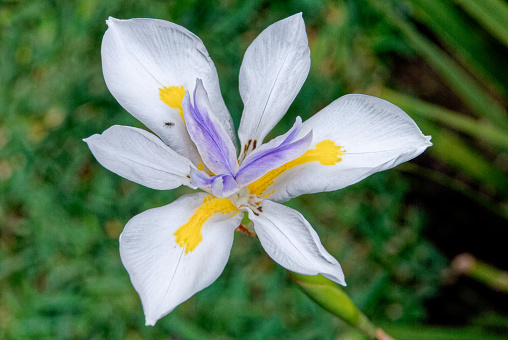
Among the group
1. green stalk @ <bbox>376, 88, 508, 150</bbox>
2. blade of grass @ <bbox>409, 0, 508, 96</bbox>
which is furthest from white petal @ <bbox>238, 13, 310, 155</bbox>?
green stalk @ <bbox>376, 88, 508, 150</bbox>

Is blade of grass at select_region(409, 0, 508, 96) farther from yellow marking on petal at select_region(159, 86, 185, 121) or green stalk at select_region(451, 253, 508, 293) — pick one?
yellow marking on petal at select_region(159, 86, 185, 121)

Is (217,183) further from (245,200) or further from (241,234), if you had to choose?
(241,234)

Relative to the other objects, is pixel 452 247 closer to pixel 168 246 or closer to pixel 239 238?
pixel 239 238

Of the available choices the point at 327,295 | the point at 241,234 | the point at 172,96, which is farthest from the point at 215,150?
the point at 241,234

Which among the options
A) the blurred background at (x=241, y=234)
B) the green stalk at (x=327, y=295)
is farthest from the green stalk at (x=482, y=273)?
the green stalk at (x=327, y=295)

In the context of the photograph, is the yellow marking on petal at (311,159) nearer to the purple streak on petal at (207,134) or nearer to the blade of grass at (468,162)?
the purple streak on petal at (207,134)
